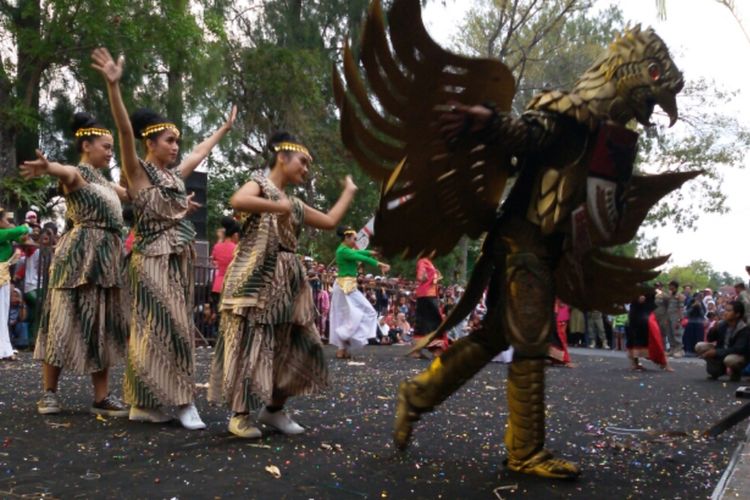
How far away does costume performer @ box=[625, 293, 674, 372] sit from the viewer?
1143 centimetres

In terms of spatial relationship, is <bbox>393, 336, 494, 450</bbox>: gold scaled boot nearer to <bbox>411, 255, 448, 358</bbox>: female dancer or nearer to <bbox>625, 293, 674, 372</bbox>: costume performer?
<bbox>625, 293, 674, 372</bbox>: costume performer

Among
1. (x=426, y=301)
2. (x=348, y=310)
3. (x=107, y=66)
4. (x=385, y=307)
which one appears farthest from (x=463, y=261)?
(x=107, y=66)

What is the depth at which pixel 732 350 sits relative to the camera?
33.2 ft

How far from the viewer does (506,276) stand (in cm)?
396

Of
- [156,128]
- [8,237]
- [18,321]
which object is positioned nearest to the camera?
[156,128]

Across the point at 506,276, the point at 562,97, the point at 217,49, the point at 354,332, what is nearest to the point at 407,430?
the point at 506,276

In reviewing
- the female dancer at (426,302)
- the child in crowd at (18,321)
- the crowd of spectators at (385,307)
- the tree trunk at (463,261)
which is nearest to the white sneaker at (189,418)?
the crowd of spectators at (385,307)

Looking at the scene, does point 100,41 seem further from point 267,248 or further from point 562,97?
point 562,97

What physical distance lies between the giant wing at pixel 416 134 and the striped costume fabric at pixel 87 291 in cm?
227

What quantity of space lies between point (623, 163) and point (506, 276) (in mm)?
726

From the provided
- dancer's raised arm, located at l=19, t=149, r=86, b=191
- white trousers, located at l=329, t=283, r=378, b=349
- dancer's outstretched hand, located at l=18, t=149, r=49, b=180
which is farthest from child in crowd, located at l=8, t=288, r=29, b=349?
dancer's outstretched hand, located at l=18, t=149, r=49, b=180

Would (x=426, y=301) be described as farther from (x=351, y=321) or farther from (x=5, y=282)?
(x=5, y=282)

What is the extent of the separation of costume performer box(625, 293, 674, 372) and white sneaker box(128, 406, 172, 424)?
25.4 ft

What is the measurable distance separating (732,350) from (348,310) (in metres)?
4.82
